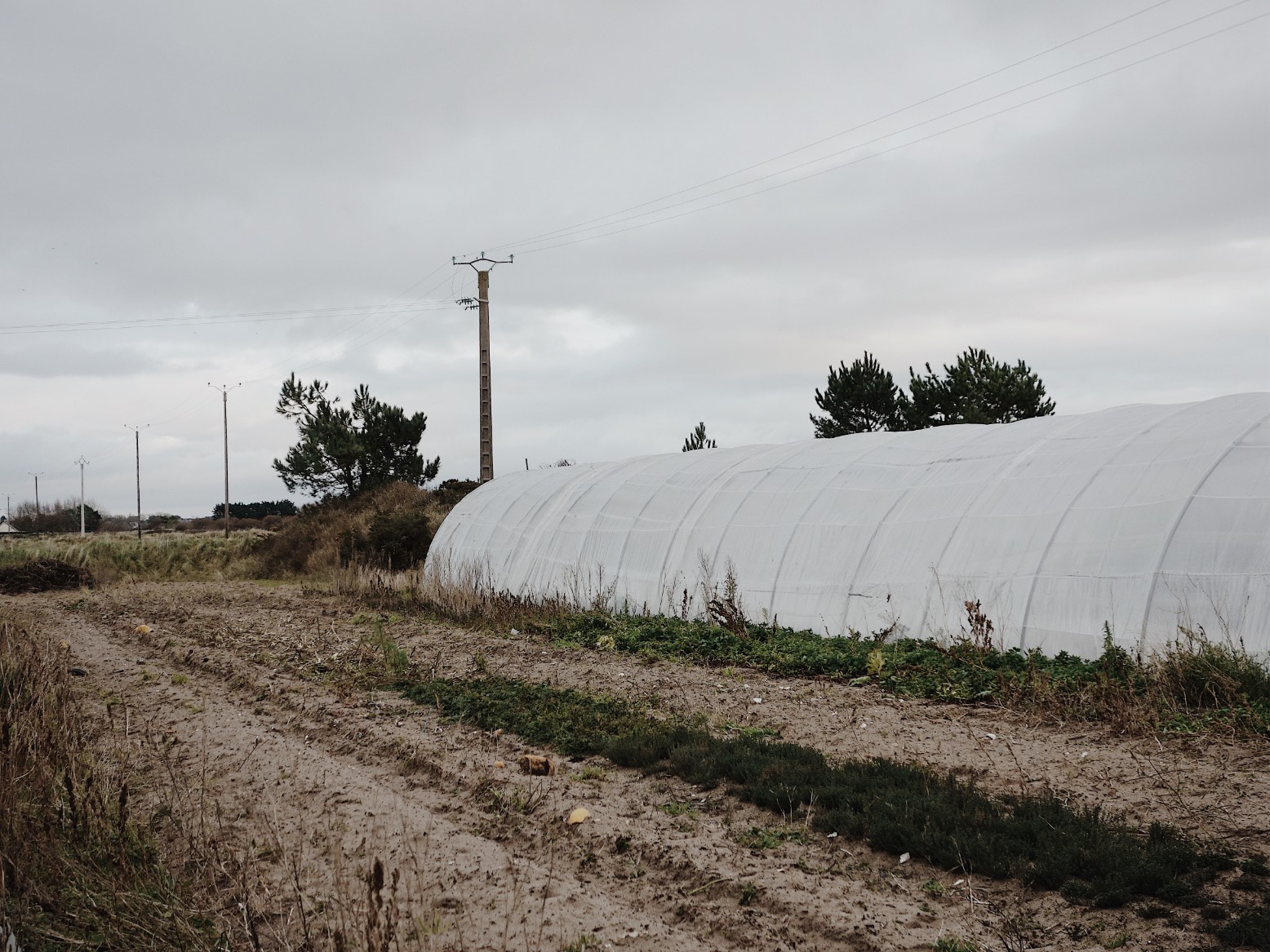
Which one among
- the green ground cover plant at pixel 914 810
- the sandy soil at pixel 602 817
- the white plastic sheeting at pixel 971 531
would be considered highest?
the white plastic sheeting at pixel 971 531

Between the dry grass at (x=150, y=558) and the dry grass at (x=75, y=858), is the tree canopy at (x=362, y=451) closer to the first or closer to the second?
the dry grass at (x=150, y=558)

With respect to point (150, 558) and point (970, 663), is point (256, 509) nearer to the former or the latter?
point (150, 558)

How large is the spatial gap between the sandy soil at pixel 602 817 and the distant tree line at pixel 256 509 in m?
75.5

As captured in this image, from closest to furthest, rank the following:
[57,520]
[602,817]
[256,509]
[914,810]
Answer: [914,810] → [602,817] → [57,520] → [256,509]

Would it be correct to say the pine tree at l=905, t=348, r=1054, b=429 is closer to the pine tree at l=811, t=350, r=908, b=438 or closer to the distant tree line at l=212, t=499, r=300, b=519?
the pine tree at l=811, t=350, r=908, b=438

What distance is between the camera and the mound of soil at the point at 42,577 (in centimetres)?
2311

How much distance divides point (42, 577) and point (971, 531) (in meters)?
22.9

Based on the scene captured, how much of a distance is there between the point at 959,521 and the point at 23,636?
38.9 ft

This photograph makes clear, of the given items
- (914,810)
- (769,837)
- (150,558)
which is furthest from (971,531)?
(150,558)

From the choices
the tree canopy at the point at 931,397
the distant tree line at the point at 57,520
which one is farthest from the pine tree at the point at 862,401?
the distant tree line at the point at 57,520

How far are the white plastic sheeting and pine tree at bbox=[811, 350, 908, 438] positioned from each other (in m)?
16.8

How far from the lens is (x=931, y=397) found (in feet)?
105

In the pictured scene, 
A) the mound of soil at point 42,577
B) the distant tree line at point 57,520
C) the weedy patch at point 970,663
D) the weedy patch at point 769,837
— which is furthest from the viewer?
the distant tree line at point 57,520

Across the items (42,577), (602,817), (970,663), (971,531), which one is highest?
(971,531)
